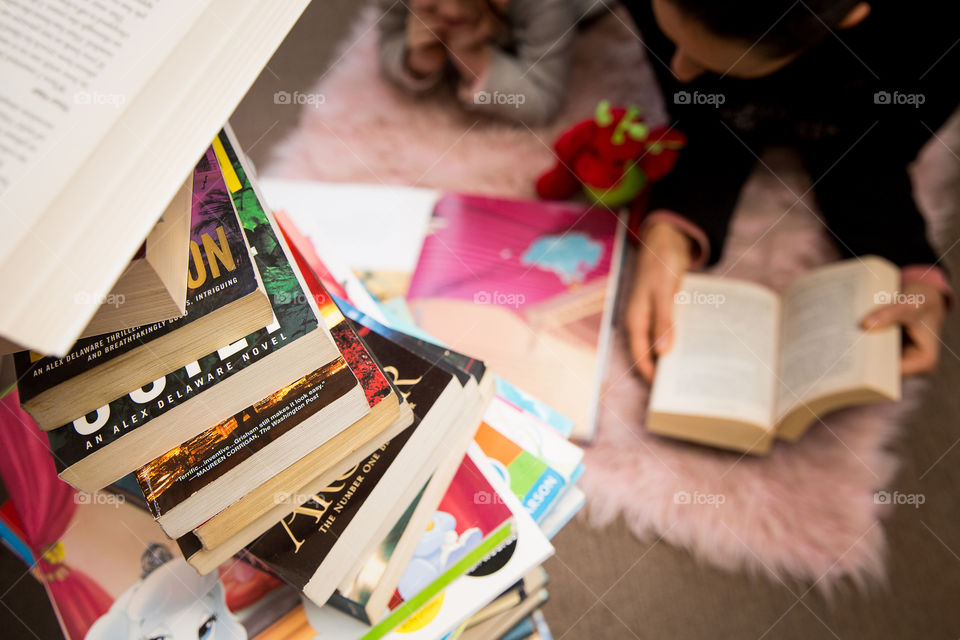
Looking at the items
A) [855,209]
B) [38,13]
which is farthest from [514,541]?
[855,209]

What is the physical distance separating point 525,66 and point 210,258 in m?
0.89

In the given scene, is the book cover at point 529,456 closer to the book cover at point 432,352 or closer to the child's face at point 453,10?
the book cover at point 432,352

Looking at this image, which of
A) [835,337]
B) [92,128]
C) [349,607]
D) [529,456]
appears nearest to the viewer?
[92,128]

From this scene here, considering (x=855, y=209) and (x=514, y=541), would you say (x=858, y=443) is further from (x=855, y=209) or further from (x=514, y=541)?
(x=514, y=541)

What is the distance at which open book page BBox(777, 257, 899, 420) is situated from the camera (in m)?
0.81

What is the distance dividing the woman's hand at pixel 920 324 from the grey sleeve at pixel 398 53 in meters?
0.86

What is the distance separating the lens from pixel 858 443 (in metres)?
0.89

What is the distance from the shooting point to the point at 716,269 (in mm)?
1036

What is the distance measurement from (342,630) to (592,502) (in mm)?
458

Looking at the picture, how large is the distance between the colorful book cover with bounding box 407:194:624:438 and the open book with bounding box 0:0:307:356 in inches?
25.4

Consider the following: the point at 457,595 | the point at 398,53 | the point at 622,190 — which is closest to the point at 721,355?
the point at 622,190

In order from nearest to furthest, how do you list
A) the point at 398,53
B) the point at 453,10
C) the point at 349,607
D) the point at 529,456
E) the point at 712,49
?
1. the point at 349,607
2. the point at 529,456
3. the point at 712,49
4. the point at 453,10
5. the point at 398,53

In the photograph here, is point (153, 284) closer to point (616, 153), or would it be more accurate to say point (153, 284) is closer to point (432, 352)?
point (432, 352)

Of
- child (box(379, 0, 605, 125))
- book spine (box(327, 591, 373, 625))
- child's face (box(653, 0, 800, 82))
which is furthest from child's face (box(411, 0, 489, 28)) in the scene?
book spine (box(327, 591, 373, 625))
